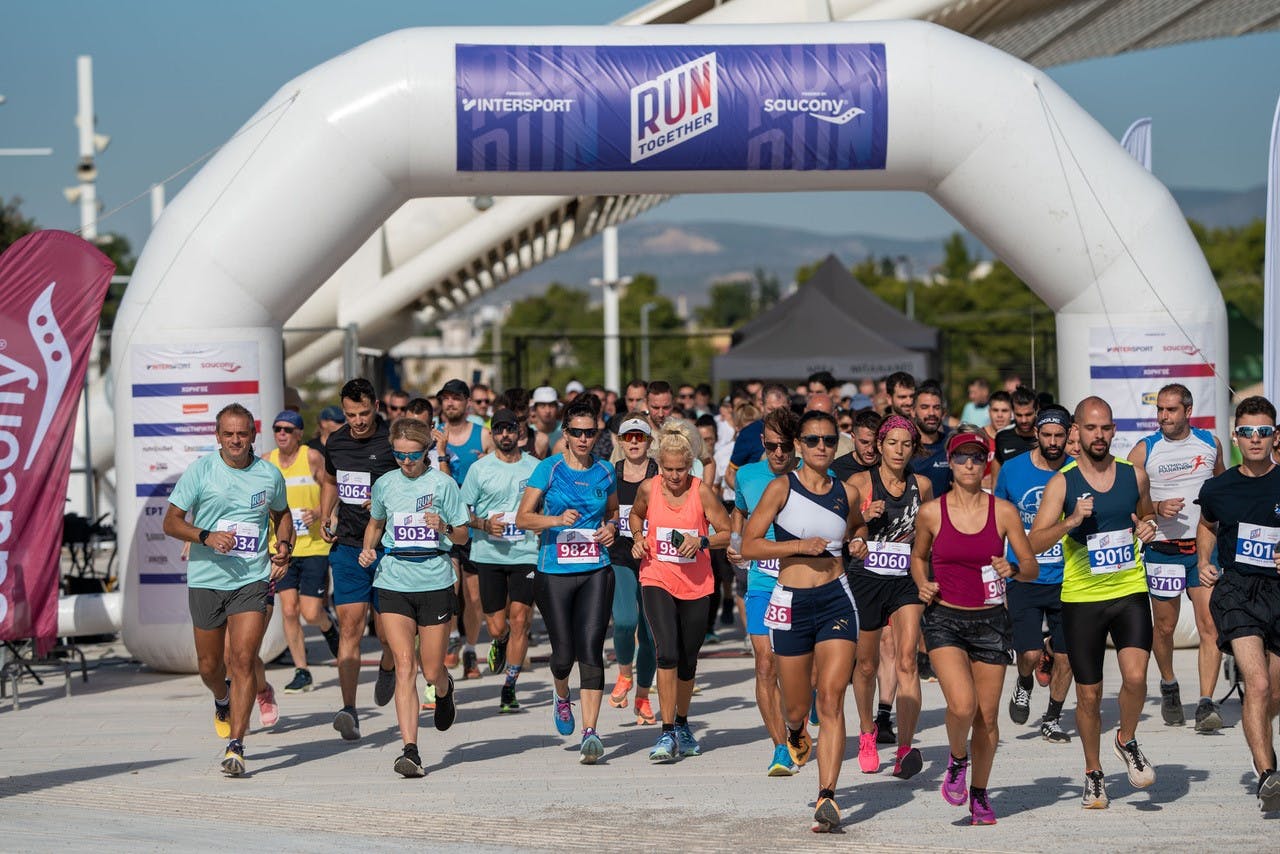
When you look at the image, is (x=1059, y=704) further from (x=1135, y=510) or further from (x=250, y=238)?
(x=250, y=238)

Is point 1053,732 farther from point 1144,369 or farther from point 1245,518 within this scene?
point 1144,369

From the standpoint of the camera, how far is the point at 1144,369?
12.7 meters

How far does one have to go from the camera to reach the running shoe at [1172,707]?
32.7ft

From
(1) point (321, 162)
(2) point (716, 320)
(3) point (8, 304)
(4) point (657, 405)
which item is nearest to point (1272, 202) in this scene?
(4) point (657, 405)

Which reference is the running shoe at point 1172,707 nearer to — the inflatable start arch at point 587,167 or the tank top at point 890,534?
the tank top at point 890,534

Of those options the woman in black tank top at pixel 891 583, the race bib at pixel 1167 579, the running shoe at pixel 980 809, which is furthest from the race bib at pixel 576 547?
the race bib at pixel 1167 579

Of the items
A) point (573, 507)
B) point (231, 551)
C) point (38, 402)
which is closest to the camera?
point (231, 551)

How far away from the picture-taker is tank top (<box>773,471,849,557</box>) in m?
7.71

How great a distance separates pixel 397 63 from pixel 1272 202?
20.4ft

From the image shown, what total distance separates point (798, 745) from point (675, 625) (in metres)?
0.95

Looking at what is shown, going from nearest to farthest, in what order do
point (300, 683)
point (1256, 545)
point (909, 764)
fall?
1. point (1256, 545)
2. point (909, 764)
3. point (300, 683)

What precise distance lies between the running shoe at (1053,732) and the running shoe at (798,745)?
1.66 metres

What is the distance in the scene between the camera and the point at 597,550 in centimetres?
915

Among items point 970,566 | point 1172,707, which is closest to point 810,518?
point 970,566
